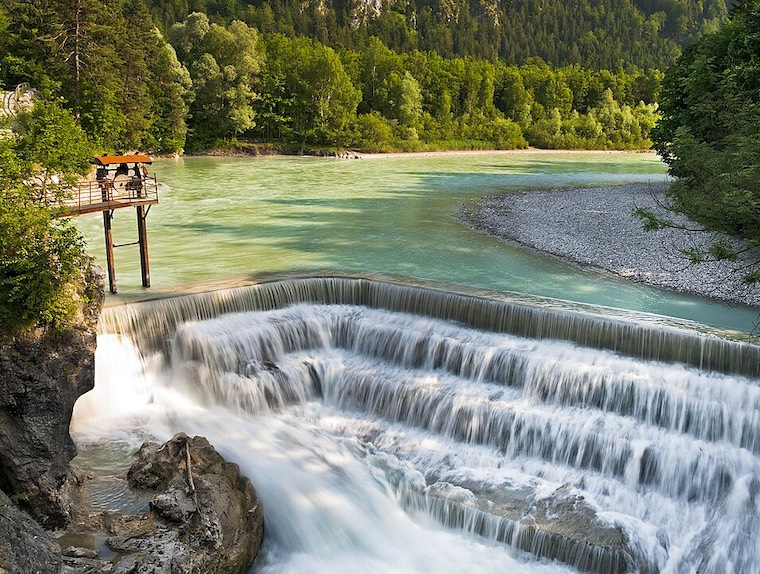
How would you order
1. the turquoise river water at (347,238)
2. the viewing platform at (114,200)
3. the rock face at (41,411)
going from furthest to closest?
the turquoise river water at (347,238), the viewing platform at (114,200), the rock face at (41,411)

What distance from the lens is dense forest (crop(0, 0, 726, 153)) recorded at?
138ft

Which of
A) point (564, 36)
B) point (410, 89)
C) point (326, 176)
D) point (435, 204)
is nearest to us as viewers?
point (435, 204)

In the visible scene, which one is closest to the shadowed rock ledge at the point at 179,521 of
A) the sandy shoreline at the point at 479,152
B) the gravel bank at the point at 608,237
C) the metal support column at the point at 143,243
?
the metal support column at the point at 143,243

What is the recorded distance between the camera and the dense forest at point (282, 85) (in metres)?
42.1

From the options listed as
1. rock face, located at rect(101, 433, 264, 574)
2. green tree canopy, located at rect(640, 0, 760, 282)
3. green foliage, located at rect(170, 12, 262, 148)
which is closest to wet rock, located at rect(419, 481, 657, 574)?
rock face, located at rect(101, 433, 264, 574)

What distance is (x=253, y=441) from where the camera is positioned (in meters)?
13.1

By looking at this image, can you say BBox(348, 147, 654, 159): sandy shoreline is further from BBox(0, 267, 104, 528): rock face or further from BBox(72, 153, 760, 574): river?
BBox(0, 267, 104, 528): rock face

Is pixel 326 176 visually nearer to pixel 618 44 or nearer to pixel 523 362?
pixel 523 362

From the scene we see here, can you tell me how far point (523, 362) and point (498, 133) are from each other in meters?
85.3

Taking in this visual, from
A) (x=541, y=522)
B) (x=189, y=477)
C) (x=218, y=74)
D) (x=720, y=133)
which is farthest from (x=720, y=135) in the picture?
(x=218, y=74)

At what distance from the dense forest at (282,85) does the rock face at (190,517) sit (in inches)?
1152

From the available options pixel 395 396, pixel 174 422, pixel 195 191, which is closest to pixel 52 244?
Answer: pixel 174 422

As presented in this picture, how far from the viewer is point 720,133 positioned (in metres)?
25.2

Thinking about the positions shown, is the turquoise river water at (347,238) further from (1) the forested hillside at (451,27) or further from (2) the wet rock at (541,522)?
(1) the forested hillside at (451,27)
